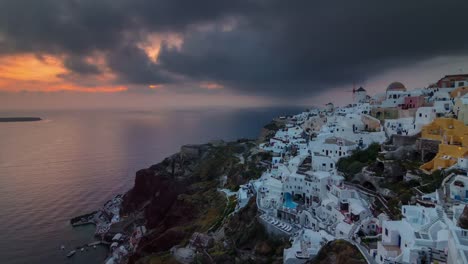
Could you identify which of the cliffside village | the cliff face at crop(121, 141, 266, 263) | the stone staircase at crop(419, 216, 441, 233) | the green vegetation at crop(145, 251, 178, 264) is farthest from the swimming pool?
the stone staircase at crop(419, 216, 441, 233)

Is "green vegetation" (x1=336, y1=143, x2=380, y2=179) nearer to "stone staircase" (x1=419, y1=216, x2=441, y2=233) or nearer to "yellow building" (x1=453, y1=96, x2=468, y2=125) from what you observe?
"yellow building" (x1=453, y1=96, x2=468, y2=125)

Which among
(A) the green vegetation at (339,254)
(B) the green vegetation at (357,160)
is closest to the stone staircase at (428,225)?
(A) the green vegetation at (339,254)

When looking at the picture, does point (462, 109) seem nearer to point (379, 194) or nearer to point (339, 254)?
point (379, 194)

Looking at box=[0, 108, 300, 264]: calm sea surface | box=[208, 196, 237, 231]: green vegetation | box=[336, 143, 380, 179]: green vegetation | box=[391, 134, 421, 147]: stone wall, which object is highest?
box=[391, 134, 421, 147]: stone wall

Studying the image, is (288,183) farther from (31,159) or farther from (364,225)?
(31,159)

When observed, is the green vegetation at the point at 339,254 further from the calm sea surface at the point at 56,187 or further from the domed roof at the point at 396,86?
the domed roof at the point at 396,86

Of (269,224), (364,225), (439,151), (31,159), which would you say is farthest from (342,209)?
(31,159)
